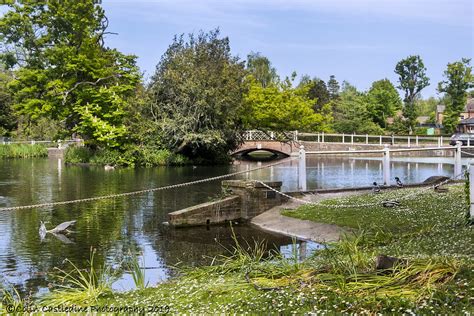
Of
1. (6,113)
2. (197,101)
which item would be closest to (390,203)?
(197,101)

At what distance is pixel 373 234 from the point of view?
1239cm

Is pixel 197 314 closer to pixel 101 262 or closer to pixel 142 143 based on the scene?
pixel 101 262

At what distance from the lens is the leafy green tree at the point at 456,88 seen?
84.6m

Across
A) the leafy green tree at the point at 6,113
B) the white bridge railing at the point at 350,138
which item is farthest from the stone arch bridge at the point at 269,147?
the leafy green tree at the point at 6,113

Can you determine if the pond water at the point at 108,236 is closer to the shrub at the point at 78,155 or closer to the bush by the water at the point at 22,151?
the shrub at the point at 78,155

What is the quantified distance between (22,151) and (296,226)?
48.8m

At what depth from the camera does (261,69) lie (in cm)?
9700

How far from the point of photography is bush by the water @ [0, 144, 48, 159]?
2265 inches

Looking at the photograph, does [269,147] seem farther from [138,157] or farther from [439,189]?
[439,189]

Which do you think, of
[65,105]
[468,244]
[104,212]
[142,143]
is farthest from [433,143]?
[468,244]

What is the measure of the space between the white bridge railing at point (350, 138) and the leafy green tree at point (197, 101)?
1145 centimetres

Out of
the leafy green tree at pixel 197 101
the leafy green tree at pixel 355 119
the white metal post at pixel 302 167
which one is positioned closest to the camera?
the white metal post at pixel 302 167

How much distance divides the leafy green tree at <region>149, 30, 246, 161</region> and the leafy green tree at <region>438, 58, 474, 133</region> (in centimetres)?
4801

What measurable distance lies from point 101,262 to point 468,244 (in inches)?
280
